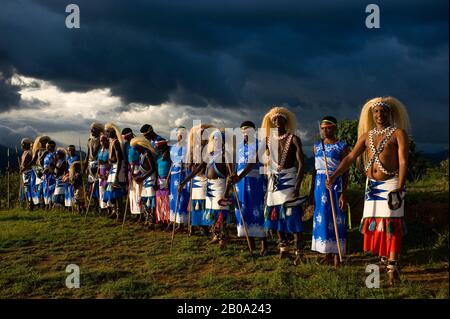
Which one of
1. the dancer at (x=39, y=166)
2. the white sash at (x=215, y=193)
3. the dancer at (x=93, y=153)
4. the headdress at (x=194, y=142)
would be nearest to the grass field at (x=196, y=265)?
the white sash at (x=215, y=193)

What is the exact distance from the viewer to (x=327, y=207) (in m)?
7.27

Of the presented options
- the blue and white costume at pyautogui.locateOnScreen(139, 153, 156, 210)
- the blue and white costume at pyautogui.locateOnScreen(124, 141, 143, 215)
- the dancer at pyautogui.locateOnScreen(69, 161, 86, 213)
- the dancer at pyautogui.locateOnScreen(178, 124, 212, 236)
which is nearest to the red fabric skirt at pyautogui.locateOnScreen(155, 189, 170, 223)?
the blue and white costume at pyautogui.locateOnScreen(139, 153, 156, 210)

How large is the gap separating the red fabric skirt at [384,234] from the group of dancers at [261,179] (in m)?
0.01

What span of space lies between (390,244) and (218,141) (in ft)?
13.1

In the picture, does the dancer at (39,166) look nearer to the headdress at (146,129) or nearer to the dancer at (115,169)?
the dancer at (115,169)

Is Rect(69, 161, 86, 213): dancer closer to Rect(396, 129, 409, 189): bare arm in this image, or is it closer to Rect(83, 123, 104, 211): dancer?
Rect(83, 123, 104, 211): dancer

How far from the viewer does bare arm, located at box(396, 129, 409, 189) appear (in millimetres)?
5965

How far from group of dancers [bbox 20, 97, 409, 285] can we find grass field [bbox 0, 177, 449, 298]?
46 cm

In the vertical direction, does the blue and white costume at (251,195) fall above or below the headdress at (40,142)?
below

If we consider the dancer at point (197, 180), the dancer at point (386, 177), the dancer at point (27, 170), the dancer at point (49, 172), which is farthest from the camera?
the dancer at point (27, 170)

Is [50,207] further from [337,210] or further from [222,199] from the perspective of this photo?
[337,210]

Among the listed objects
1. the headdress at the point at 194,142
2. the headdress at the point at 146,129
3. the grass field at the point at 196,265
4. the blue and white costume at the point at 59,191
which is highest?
the headdress at the point at 146,129

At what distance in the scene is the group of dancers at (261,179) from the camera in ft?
20.5
